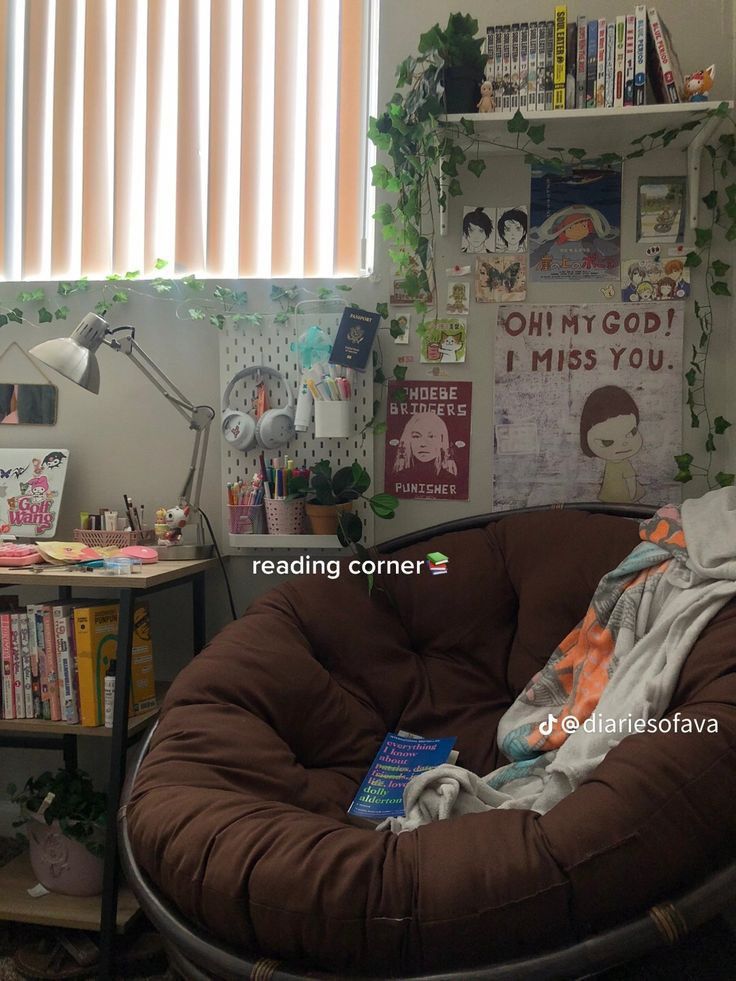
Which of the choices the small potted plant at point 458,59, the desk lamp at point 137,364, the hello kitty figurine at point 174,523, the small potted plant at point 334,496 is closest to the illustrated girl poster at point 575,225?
the small potted plant at point 458,59

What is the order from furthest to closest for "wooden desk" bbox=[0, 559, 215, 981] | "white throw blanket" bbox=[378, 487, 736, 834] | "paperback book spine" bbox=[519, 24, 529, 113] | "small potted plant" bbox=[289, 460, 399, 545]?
"small potted plant" bbox=[289, 460, 399, 545], "paperback book spine" bbox=[519, 24, 529, 113], "wooden desk" bbox=[0, 559, 215, 981], "white throw blanket" bbox=[378, 487, 736, 834]

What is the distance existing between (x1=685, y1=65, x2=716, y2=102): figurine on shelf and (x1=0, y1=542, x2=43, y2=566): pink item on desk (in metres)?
1.85

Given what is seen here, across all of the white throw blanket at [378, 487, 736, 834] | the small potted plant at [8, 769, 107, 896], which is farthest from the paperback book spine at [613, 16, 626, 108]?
the small potted plant at [8, 769, 107, 896]

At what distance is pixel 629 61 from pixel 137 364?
136 cm

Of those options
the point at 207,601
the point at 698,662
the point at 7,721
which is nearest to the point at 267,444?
the point at 207,601

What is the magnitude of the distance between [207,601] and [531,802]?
1.15m

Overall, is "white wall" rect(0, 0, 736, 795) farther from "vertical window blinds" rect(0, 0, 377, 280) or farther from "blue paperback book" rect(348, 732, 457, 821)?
"blue paperback book" rect(348, 732, 457, 821)

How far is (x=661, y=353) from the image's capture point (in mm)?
2016

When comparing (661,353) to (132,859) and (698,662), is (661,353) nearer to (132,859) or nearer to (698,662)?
(698,662)

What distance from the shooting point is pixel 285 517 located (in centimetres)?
202

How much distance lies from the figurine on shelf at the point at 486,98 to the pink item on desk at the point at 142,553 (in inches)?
51.8

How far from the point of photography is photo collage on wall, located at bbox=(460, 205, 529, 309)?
80.8 inches

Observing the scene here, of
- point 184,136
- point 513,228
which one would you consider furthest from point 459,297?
point 184,136

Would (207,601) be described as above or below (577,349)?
below
